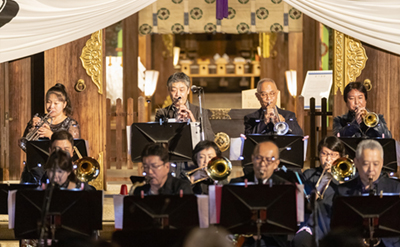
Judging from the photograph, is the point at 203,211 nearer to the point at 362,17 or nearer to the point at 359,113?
the point at 359,113

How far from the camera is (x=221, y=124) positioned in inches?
329

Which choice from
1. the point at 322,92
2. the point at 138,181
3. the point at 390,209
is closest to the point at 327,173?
the point at 390,209

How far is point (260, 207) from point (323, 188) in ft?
3.15

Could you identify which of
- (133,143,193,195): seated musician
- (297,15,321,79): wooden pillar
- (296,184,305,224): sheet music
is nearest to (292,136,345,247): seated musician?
(296,184,305,224): sheet music

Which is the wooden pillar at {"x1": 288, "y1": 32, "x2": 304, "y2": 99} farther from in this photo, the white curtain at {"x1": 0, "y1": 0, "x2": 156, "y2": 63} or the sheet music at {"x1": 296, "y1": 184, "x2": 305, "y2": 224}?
the sheet music at {"x1": 296, "y1": 184, "x2": 305, "y2": 224}

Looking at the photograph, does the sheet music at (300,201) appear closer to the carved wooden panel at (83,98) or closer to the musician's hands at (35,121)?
the musician's hands at (35,121)

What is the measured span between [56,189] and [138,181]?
0.81 meters

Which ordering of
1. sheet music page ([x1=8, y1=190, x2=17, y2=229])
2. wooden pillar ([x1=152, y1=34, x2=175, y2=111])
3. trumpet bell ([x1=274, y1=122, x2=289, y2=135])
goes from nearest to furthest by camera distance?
sheet music page ([x1=8, y1=190, x2=17, y2=229]) → trumpet bell ([x1=274, y1=122, x2=289, y2=135]) → wooden pillar ([x1=152, y1=34, x2=175, y2=111])

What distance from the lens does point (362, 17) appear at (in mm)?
6086

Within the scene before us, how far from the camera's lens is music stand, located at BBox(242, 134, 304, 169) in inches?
198

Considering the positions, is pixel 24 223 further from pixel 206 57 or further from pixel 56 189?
pixel 206 57

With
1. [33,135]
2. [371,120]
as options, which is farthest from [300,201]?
[33,135]

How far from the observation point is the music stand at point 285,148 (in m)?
5.04

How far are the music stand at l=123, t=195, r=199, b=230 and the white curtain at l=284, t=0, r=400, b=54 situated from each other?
9.91 feet
